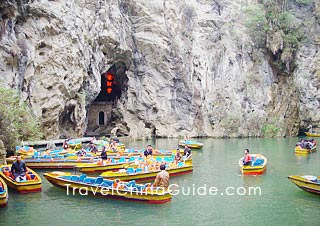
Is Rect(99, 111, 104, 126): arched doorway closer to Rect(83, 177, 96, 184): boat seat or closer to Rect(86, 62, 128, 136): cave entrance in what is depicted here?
Rect(86, 62, 128, 136): cave entrance

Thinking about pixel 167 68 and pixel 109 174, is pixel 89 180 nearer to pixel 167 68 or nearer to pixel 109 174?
pixel 109 174

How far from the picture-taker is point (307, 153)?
28.9m

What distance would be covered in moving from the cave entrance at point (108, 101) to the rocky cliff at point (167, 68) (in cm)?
117

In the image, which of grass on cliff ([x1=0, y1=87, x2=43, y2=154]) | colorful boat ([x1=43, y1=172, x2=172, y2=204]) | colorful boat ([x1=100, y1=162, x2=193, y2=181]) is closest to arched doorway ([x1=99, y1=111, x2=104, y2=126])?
grass on cliff ([x1=0, y1=87, x2=43, y2=154])

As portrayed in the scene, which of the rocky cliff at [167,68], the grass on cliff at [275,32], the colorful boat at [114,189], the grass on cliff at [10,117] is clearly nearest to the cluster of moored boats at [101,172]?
the colorful boat at [114,189]

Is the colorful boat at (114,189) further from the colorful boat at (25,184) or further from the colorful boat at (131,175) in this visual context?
the colorful boat at (131,175)

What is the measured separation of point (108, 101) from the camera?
165 feet

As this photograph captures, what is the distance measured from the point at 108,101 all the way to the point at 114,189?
36641 millimetres

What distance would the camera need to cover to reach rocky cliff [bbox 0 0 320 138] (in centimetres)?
3180

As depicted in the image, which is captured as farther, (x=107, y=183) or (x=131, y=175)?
(x=131, y=175)

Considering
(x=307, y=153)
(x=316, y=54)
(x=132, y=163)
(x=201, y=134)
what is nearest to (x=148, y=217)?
(x=132, y=163)

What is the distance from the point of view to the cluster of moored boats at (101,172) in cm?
1412

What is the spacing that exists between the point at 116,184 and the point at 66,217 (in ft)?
8.34

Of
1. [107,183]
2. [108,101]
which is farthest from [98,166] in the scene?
[108,101]
